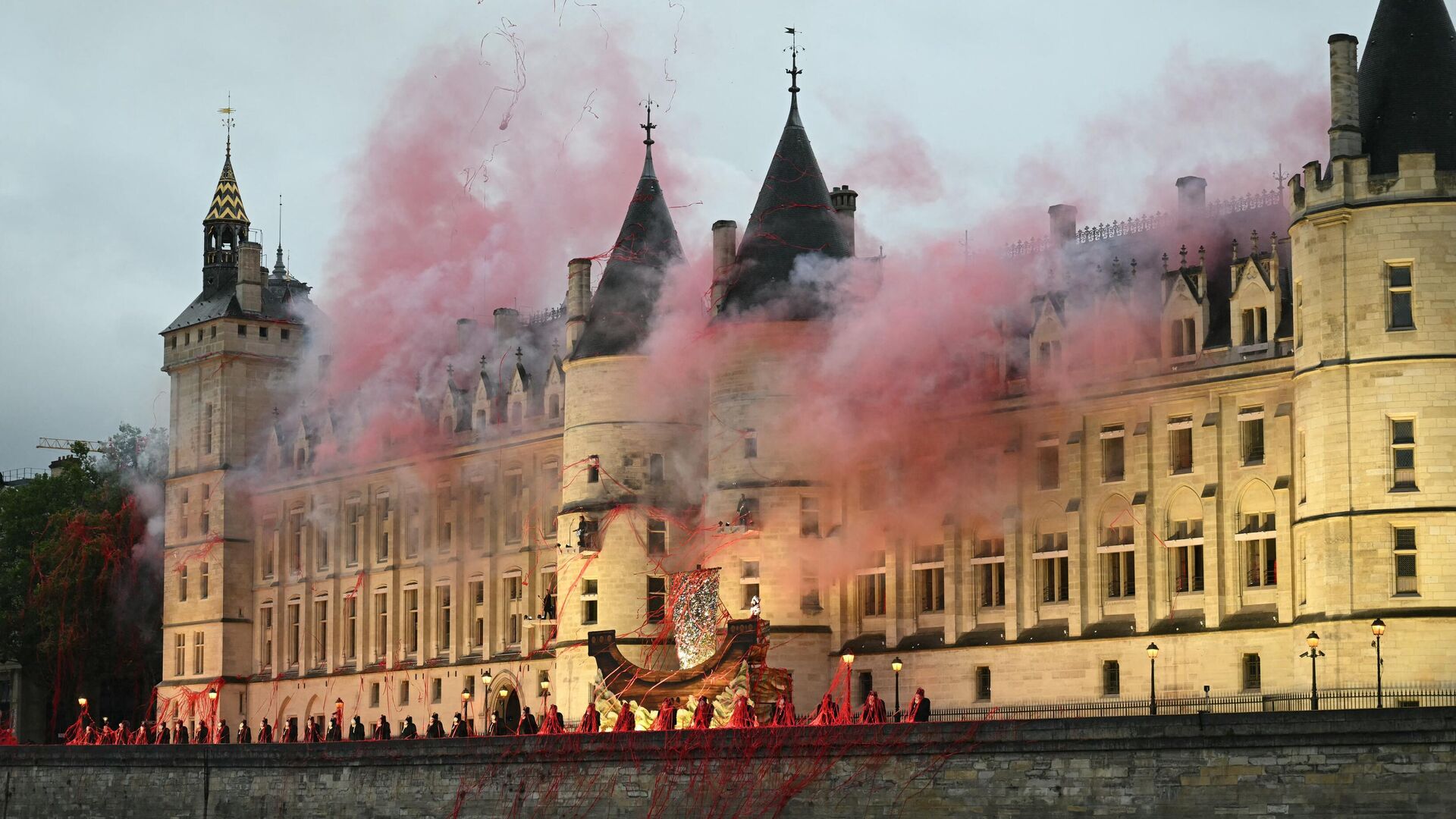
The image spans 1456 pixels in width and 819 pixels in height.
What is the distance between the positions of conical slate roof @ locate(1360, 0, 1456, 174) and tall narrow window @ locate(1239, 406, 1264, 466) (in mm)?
8677

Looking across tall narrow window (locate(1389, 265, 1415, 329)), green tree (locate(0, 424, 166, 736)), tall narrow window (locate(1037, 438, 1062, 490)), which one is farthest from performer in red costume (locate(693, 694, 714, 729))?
green tree (locate(0, 424, 166, 736))

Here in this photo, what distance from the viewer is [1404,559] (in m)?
62.5

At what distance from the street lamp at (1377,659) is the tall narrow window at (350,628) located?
51.8 meters

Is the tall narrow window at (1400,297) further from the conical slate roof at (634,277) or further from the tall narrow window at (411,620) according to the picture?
the tall narrow window at (411,620)

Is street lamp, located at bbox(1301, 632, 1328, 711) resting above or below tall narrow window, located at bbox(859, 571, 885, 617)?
below

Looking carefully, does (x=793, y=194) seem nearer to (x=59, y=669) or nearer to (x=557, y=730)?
(x=557, y=730)

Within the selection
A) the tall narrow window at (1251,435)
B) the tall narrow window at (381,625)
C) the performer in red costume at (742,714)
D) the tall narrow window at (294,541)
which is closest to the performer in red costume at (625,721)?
the performer in red costume at (742,714)

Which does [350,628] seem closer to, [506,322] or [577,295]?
[506,322]

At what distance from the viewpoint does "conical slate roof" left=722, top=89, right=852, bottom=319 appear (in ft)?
254

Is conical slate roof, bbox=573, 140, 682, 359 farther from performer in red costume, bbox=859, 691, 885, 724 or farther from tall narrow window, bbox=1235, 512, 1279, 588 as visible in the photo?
tall narrow window, bbox=1235, 512, 1279, 588

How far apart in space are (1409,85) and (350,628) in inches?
2108

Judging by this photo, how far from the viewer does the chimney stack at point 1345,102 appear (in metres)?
64.4

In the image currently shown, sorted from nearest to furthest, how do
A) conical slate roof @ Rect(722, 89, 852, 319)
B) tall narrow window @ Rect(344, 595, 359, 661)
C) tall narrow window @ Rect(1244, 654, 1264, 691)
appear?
tall narrow window @ Rect(1244, 654, 1264, 691)
conical slate roof @ Rect(722, 89, 852, 319)
tall narrow window @ Rect(344, 595, 359, 661)

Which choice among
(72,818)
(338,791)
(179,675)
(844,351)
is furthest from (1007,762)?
(179,675)
